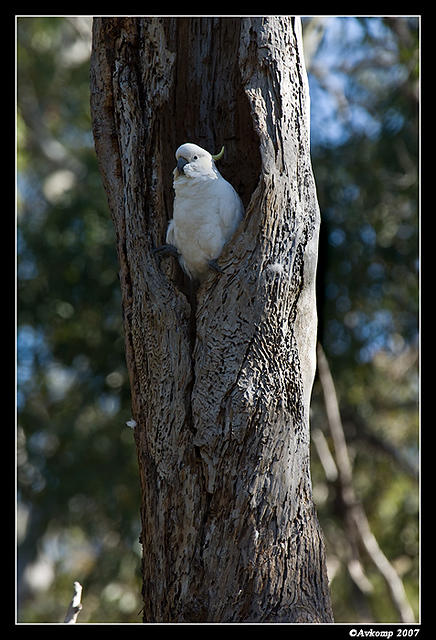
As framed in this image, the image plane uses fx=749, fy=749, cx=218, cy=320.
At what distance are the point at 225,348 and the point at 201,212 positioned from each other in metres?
0.61

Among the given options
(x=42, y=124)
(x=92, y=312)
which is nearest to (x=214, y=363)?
(x=92, y=312)

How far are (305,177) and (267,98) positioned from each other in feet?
1.06

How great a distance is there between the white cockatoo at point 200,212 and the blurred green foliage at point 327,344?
121 inches

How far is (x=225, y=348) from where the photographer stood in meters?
→ 2.64

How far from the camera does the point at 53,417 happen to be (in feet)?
24.6

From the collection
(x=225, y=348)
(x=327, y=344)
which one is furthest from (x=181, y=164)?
(x=327, y=344)

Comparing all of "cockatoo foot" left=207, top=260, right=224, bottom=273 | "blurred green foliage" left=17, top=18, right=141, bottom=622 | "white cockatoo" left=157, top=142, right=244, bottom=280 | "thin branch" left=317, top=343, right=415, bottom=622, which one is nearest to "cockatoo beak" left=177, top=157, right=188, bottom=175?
"white cockatoo" left=157, top=142, right=244, bottom=280

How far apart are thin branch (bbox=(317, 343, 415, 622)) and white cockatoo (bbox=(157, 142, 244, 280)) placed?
9.13ft

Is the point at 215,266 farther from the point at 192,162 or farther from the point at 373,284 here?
the point at 373,284

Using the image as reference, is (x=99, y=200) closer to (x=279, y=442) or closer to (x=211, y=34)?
(x=211, y=34)

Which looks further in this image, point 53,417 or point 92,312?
point 53,417

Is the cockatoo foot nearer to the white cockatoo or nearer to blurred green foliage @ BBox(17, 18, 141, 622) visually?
the white cockatoo

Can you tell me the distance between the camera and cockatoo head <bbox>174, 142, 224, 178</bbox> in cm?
291

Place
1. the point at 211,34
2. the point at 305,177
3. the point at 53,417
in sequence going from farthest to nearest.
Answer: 1. the point at 53,417
2. the point at 211,34
3. the point at 305,177
